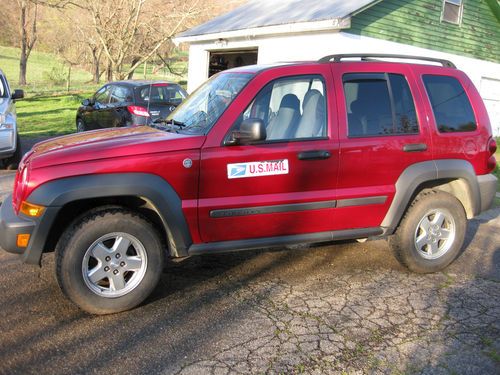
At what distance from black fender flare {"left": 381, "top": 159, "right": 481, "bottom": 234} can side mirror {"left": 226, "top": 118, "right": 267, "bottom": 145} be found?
148 centimetres

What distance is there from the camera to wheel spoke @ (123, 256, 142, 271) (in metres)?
3.68

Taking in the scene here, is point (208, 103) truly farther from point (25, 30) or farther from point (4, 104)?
point (25, 30)

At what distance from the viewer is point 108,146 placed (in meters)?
3.61

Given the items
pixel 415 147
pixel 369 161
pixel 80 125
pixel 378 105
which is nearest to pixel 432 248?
pixel 415 147

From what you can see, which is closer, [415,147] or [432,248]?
[415,147]

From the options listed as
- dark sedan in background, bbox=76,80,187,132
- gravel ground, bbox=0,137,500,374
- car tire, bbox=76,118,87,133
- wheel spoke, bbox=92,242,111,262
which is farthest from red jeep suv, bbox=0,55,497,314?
car tire, bbox=76,118,87,133

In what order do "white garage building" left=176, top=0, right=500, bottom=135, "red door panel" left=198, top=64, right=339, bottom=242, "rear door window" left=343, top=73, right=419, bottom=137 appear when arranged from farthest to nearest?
"white garage building" left=176, top=0, right=500, bottom=135
"rear door window" left=343, top=73, right=419, bottom=137
"red door panel" left=198, top=64, right=339, bottom=242

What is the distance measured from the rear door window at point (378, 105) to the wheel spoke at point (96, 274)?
2.31 metres

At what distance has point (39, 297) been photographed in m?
3.90

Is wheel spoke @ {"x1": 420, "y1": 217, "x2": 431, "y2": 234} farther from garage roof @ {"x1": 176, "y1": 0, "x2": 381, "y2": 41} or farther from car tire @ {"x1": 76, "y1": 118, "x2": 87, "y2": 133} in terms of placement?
car tire @ {"x1": 76, "y1": 118, "x2": 87, "y2": 133}

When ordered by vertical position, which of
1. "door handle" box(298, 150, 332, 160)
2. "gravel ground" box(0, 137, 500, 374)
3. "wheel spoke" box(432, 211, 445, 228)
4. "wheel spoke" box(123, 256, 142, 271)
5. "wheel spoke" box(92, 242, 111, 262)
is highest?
"door handle" box(298, 150, 332, 160)

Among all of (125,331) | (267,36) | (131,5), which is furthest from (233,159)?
(131,5)

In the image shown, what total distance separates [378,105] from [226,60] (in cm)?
1424

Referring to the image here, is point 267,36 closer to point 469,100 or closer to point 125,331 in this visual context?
point 469,100
